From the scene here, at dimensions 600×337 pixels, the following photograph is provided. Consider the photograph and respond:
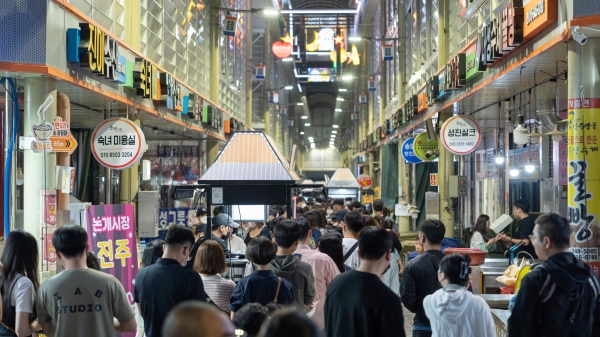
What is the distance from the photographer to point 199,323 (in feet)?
7.46

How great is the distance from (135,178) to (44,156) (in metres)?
5.11

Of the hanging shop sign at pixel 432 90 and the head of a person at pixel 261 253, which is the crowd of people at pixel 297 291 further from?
the hanging shop sign at pixel 432 90

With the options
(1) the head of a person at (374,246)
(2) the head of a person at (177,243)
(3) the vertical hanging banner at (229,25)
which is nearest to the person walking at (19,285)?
(2) the head of a person at (177,243)

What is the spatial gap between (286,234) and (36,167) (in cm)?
391

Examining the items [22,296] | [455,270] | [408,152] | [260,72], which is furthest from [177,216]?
[260,72]

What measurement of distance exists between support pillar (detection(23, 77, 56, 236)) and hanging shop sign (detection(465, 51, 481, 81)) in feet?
22.7

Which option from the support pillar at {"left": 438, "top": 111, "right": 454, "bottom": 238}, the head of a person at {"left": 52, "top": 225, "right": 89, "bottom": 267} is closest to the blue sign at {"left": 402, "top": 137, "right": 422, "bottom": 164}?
the support pillar at {"left": 438, "top": 111, "right": 454, "bottom": 238}

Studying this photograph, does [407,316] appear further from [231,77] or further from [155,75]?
[231,77]

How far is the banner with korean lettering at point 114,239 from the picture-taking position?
27.1ft

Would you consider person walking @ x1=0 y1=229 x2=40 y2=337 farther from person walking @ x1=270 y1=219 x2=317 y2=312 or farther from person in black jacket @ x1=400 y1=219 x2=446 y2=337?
person in black jacket @ x1=400 y1=219 x2=446 y2=337

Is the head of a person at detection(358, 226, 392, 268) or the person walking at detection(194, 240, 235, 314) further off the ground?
the head of a person at detection(358, 226, 392, 268)

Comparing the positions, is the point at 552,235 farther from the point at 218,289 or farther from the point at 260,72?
the point at 260,72

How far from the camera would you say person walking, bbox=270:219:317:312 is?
633 cm

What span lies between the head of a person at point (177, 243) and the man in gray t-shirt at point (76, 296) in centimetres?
66
